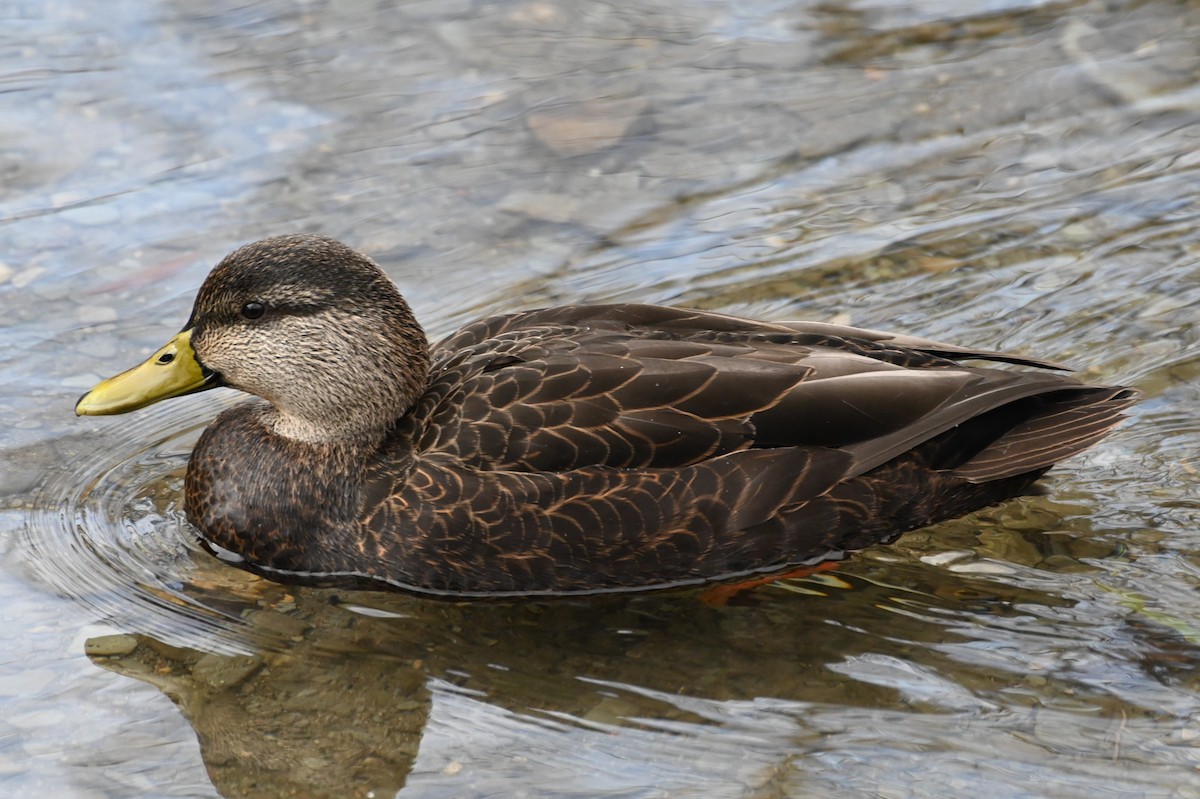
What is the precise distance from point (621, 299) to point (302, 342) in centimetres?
233

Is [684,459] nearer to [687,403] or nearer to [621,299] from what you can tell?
[687,403]

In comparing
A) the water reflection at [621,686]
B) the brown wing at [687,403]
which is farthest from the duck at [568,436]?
the water reflection at [621,686]

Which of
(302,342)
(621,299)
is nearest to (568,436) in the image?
(302,342)

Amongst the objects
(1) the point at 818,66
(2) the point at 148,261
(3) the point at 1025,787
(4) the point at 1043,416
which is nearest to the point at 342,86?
(2) the point at 148,261

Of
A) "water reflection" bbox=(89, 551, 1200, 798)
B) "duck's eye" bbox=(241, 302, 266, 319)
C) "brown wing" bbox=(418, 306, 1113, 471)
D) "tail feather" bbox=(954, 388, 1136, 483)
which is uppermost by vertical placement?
"duck's eye" bbox=(241, 302, 266, 319)

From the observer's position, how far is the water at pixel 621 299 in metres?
5.83

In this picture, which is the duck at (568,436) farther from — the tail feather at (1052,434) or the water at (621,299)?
the water at (621,299)

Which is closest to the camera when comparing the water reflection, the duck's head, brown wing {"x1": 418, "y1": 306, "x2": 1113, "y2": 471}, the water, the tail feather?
the water reflection

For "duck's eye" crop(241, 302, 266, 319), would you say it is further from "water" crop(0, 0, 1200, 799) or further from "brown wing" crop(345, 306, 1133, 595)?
"water" crop(0, 0, 1200, 799)

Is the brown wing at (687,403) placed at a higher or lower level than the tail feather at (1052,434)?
higher

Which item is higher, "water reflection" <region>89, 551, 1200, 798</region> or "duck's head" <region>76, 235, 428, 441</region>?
"duck's head" <region>76, 235, 428, 441</region>

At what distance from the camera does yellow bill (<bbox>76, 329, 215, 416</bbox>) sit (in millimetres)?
6715

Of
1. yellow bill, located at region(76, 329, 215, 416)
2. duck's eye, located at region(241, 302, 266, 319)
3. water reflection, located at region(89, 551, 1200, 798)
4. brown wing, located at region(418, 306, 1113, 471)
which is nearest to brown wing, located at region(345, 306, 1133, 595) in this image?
brown wing, located at region(418, 306, 1113, 471)

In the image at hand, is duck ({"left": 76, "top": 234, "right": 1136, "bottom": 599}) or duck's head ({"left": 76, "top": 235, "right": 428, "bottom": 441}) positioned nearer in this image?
duck ({"left": 76, "top": 234, "right": 1136, "bottom": 599})
